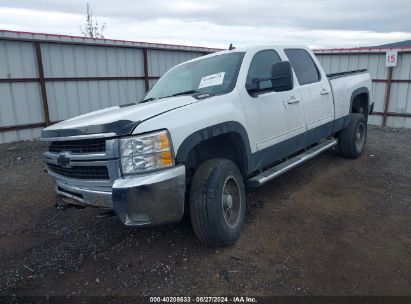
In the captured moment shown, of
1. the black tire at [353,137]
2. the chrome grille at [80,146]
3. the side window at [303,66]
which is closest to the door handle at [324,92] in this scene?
the side window at [303,66]

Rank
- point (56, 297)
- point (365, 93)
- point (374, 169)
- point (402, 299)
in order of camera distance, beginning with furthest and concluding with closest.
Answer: point (365, 93) → point (374, 169) → point (56, 297) → point (402, 299)

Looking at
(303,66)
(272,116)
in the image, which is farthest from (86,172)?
(303,66)

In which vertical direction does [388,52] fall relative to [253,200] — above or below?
above

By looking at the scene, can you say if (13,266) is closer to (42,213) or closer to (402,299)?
(42,213)

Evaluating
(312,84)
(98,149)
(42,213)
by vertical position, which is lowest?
(42,213)

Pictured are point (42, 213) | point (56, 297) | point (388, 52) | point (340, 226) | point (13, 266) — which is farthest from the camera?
point (388, 52)

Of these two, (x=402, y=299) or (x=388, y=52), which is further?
(x=388, y=52)

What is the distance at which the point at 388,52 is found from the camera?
12070mm

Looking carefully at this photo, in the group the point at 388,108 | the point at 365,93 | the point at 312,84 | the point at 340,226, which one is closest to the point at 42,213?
the point at 340,226

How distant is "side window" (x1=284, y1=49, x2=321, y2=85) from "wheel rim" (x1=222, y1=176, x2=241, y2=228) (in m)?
2.09

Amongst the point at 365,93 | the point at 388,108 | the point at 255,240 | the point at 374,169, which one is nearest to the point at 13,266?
the point at 255,240

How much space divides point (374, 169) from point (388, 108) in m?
Result: 7.77

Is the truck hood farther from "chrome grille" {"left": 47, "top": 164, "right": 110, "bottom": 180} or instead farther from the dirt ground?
the dirt ground

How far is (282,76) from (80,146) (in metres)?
2.13
